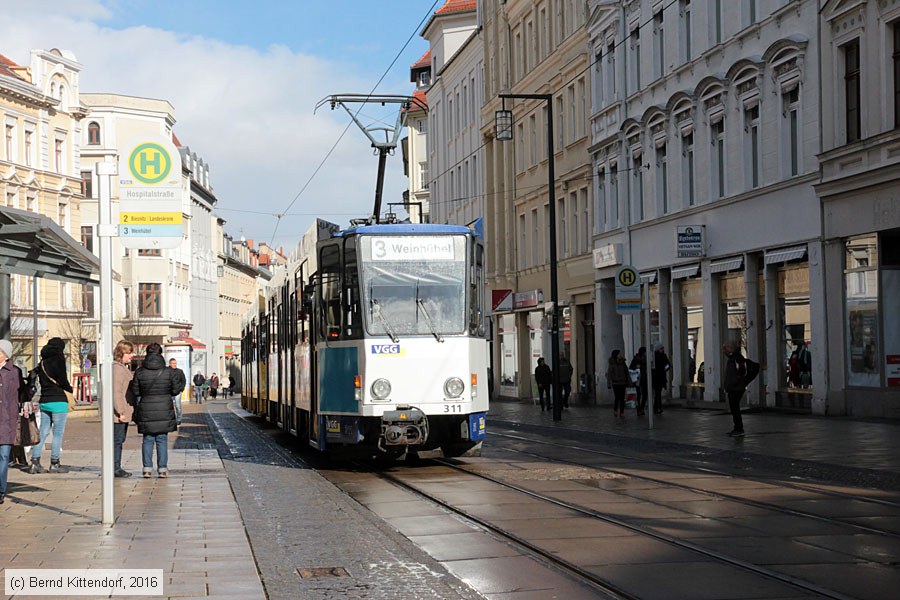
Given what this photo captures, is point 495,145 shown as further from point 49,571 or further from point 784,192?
point 49,571

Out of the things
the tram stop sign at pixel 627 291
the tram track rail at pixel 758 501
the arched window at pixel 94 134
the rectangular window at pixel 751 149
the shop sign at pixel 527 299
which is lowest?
the tram track rail at pixel 758 501

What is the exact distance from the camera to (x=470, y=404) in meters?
18.9

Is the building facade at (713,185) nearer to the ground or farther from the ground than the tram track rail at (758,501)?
farther from the ground

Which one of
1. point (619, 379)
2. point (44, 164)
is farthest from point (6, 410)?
point (44, 164)

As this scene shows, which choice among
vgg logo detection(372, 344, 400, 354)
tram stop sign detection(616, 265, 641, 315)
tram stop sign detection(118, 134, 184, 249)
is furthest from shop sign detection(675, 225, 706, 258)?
tram stop sign detection(118, 134, 184, 249)

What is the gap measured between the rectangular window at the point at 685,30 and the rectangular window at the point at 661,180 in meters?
3.21

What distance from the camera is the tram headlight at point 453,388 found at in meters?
18.8

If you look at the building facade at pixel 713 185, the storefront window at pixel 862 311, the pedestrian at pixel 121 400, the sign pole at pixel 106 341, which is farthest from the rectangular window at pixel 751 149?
the sign pole at pixel 106 341

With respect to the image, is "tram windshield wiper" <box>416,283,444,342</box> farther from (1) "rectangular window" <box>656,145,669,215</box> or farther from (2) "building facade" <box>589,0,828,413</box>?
(1) "rectangular window" <box>656,145,669,215</box>

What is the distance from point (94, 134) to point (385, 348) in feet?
254

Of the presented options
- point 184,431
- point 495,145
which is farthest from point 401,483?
point 495,145

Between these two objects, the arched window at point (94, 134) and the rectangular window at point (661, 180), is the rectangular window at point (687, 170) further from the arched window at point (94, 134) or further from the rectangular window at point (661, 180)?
the arched window at point (94, 134)

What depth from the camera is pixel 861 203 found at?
89.1ft

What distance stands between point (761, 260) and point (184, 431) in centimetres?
1528
